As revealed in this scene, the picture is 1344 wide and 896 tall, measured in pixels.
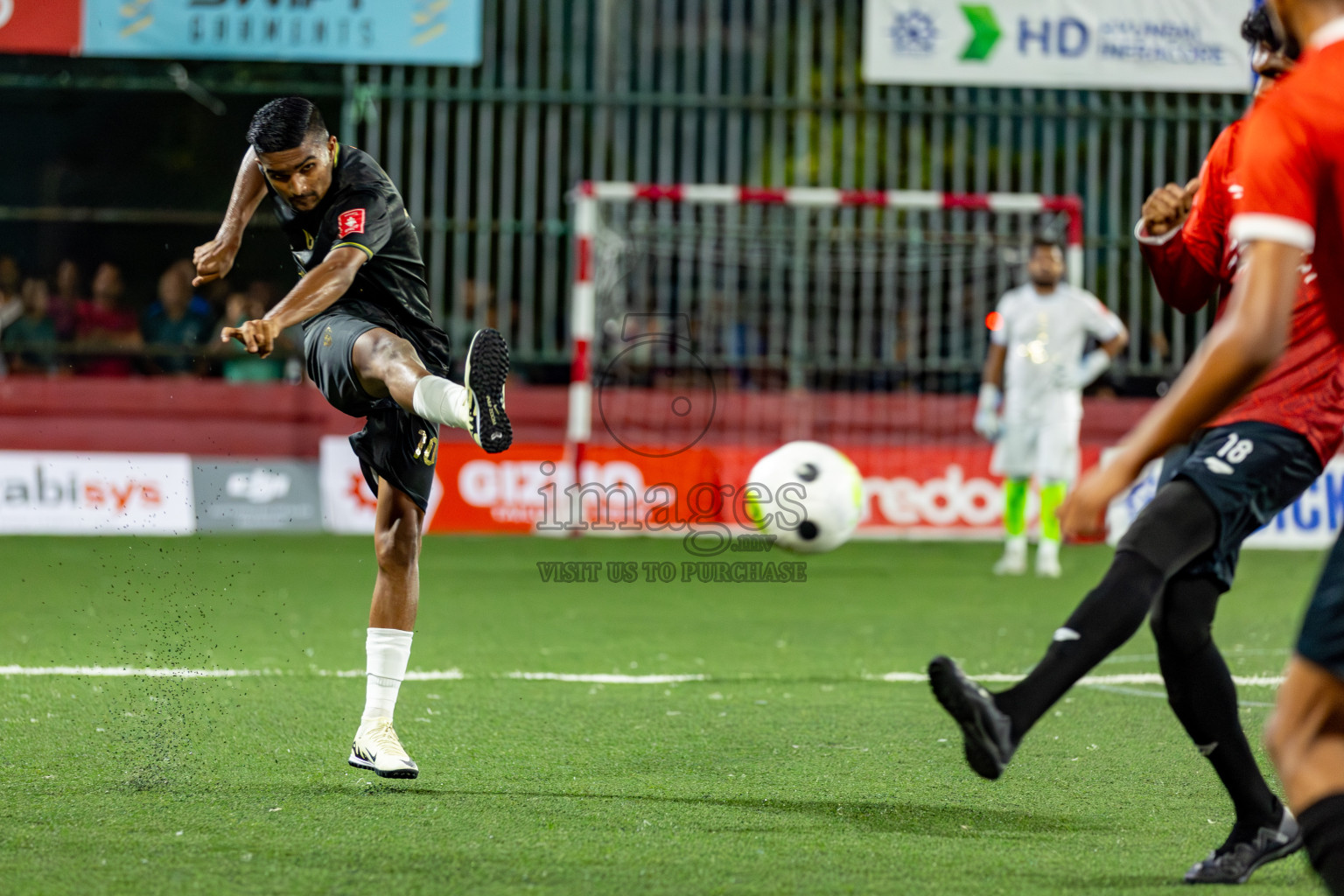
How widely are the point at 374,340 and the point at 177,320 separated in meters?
10.9

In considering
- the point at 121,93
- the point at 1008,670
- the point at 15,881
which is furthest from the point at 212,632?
the point at 121,93

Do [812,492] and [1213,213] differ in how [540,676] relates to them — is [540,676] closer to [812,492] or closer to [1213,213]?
[812,492]

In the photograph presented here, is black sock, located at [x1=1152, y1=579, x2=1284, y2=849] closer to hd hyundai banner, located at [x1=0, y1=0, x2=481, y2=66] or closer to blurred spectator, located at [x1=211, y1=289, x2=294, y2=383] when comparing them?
hd hyundai banner, located at [x1=0, y1=0, x2=481, y2=66]

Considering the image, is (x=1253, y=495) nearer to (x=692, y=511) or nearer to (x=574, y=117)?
(x=692, y=511)

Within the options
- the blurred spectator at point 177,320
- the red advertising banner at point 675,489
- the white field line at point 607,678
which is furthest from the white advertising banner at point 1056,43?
the white field line at point 607,678

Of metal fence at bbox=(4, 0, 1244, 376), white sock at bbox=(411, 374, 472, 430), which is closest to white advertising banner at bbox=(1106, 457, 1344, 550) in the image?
metal fence at bbox=(4, 0, 1244, 376)

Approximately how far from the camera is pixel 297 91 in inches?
586

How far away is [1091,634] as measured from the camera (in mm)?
3449

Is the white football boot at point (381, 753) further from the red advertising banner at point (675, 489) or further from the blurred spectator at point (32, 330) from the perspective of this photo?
the blurred spectator at point (32, 330)

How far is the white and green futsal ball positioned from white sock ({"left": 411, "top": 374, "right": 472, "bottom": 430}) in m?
2.83

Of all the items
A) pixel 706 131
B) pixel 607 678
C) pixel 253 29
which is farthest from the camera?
pixel 706 131

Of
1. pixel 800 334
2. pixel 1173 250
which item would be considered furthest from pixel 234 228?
pixel 800 334

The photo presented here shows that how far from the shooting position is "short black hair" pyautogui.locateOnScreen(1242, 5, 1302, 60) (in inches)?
147

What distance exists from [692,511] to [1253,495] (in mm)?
10421
